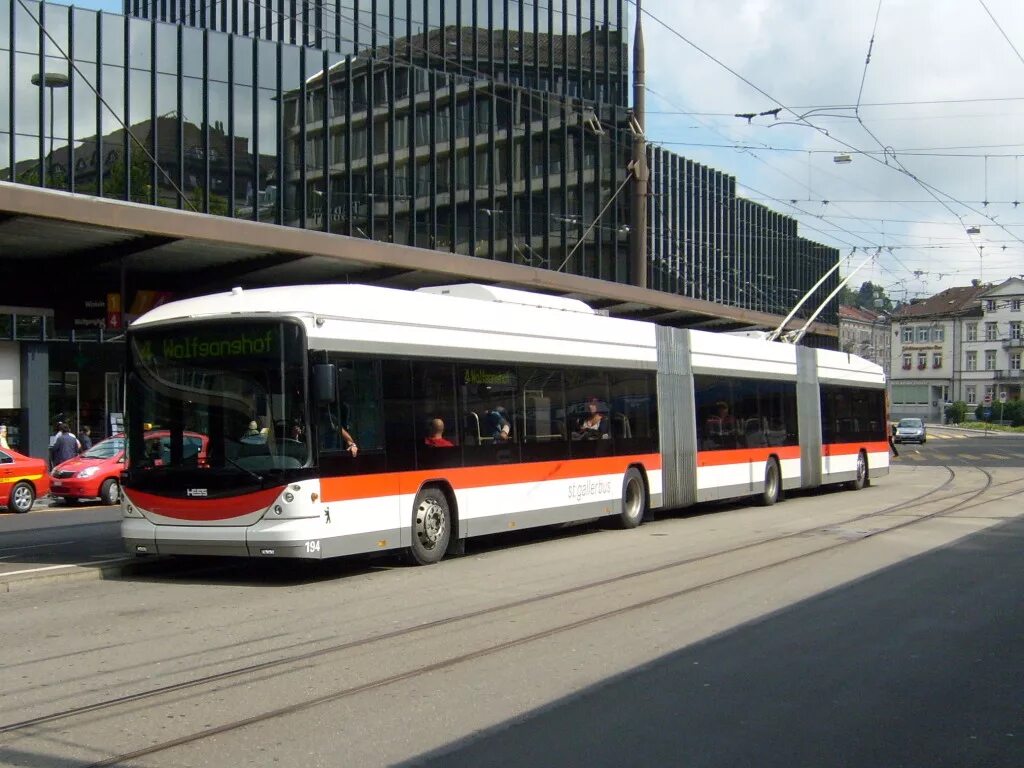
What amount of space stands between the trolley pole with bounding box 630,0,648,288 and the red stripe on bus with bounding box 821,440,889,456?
5342mm

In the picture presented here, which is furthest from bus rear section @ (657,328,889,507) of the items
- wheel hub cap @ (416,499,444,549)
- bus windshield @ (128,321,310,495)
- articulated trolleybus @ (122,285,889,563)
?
bus windshield @ (128,321,310,495)

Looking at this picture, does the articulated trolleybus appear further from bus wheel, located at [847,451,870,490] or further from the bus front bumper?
bus wheel, located at [847,451,870,490]

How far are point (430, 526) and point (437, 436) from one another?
998 millimetres

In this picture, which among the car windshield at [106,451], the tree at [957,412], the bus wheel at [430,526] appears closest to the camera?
the bus wheel at [430,526]

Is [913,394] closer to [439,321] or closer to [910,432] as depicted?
[910,432]

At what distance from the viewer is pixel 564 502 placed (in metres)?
15.9

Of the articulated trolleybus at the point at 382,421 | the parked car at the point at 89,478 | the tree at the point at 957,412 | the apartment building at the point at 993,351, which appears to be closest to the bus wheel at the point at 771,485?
the articulated trolleybus at the point at 382,421

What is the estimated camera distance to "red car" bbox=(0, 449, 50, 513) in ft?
79.9

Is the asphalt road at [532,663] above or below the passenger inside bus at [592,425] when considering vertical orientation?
below

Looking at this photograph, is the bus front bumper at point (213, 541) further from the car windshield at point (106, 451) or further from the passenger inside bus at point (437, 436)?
the car windshield at point (106, 451)

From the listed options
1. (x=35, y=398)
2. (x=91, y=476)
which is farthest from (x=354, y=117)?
(x=91, y=476)

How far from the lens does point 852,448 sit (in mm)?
27297

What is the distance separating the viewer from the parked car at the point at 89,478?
26281 mm

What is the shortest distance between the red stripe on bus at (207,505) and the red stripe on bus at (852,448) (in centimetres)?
1672
